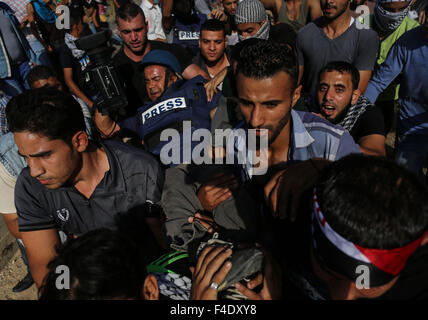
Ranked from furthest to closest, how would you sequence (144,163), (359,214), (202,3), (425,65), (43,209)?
(202,3) < (425,65) < (144,163) < (43,209) < (359,214)

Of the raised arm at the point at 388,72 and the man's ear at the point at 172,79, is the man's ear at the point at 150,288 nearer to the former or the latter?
the man's ear at the point at 172,79

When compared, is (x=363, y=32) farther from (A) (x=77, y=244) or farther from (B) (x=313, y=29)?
(A) (x=77, y=244)

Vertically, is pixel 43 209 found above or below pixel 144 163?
below

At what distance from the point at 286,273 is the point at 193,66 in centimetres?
340

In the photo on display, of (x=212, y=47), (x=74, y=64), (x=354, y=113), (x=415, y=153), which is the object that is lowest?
(x=415, y=153)

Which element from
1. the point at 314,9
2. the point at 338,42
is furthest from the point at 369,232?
the point at 314,9

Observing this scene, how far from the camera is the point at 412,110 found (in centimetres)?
332

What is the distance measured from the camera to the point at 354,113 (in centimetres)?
294

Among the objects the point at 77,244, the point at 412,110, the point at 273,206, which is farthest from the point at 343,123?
the point at 77,244

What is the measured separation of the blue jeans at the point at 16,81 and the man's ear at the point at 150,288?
382 centimetres

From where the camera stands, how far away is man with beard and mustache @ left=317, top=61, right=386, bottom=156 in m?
2.85

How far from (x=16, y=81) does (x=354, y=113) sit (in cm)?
434

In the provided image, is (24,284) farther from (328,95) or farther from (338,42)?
(338,42)

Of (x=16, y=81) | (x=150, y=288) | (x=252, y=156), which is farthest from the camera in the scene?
(x=16, y=81)
